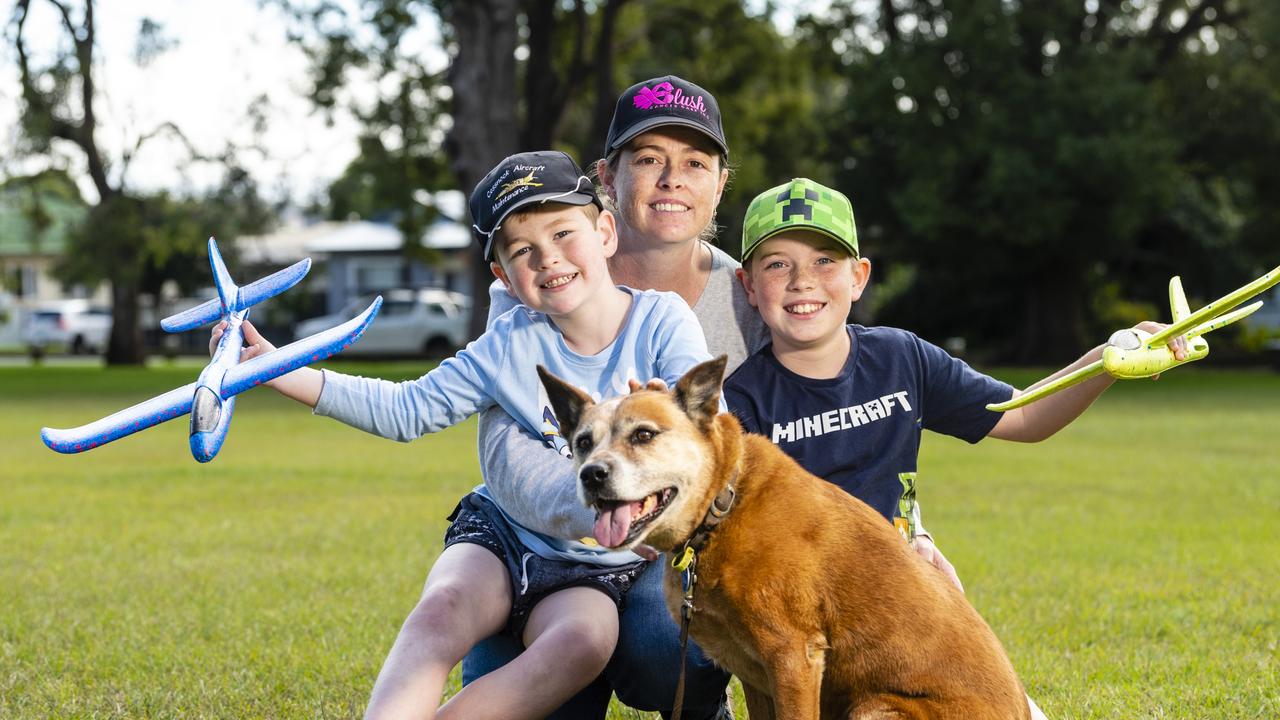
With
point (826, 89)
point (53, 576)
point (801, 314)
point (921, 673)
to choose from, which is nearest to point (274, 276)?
point (801, 314)

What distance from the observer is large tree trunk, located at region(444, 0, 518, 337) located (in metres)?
26.3

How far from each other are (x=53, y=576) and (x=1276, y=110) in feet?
108

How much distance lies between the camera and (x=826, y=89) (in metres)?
58.0

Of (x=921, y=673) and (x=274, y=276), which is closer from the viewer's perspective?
(x=921, y=673)

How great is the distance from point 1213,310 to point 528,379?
191 centimetres

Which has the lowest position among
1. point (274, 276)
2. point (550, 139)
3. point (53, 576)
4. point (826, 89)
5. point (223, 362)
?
point (53, 576)

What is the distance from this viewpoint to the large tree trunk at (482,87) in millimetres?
26312

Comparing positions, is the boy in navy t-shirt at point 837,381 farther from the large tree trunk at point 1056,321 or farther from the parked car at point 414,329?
the parked car at point 414,329

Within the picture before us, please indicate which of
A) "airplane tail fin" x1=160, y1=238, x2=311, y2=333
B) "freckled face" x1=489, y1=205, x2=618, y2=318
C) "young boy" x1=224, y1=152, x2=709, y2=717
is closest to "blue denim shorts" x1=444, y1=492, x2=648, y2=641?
"young boy" x1=224, y1=152, x2=709, y2=717

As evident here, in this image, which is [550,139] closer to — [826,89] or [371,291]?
[826,89]

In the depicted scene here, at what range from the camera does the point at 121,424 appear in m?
3.05

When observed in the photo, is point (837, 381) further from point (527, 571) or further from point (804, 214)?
point (527, 571)

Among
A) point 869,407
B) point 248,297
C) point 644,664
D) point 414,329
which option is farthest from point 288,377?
point 414,329

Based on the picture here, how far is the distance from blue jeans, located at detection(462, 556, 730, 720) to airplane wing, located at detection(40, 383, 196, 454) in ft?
4.43
